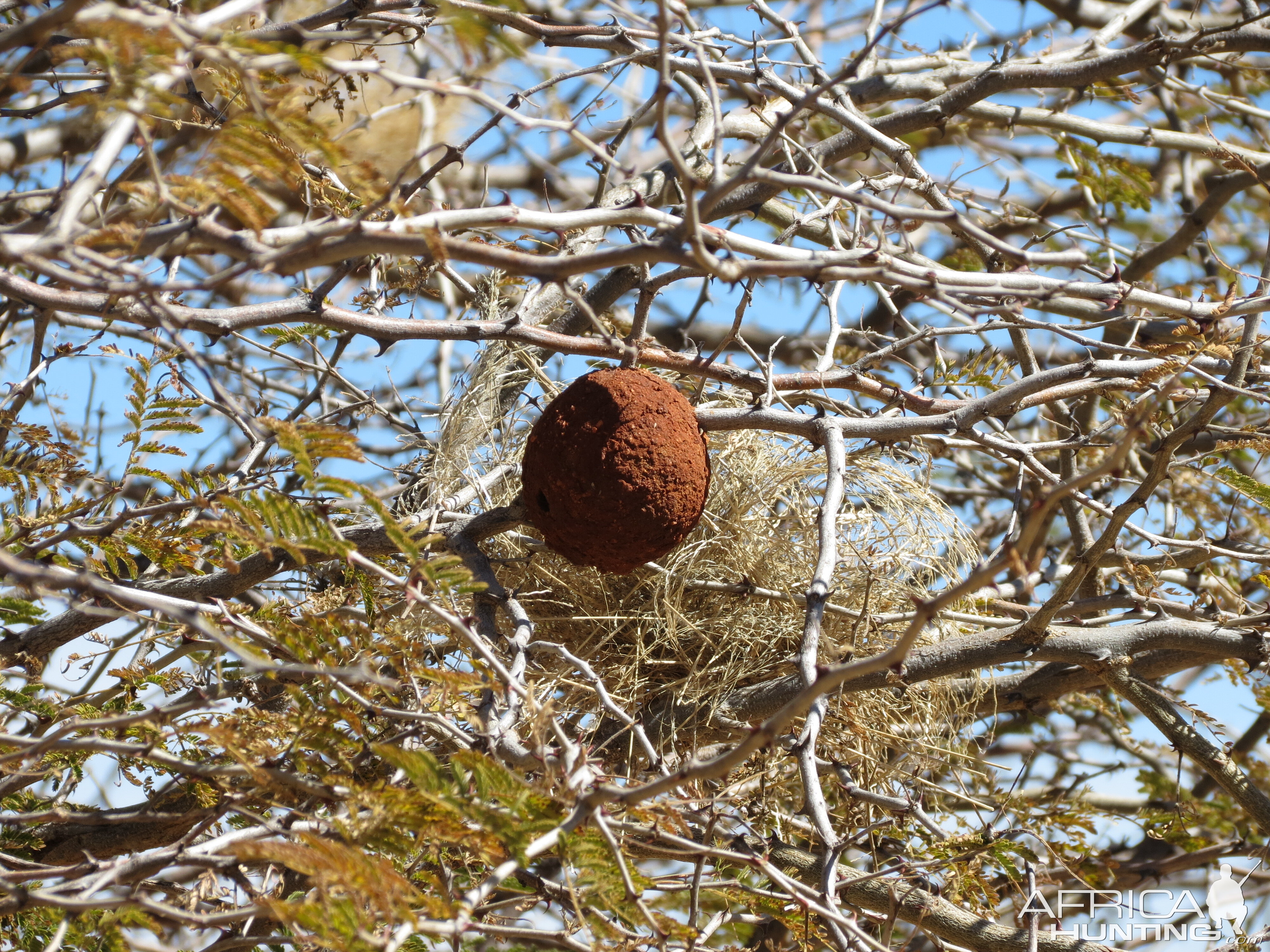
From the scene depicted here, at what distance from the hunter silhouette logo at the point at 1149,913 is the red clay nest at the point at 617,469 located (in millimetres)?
1114

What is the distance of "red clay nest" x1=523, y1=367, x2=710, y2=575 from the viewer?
6.73 feet

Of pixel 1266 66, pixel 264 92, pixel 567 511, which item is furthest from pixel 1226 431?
pixel 1266 66

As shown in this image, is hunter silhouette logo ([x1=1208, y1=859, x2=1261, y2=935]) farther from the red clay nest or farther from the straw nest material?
the red clay nest

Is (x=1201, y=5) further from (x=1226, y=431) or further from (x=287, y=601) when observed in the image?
(x=287, y=601)

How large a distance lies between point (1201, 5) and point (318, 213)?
384 cm

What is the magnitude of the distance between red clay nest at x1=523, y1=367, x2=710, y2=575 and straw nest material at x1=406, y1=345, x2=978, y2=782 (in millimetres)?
292

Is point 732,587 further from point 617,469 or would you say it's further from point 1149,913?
point 1149,913

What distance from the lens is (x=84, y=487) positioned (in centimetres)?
375

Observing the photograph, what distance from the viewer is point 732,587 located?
2533 mm

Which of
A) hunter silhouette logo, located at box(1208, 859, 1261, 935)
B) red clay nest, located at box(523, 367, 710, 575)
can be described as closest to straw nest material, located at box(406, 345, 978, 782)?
red clay nest, located at box(523, 367, 710, 575)

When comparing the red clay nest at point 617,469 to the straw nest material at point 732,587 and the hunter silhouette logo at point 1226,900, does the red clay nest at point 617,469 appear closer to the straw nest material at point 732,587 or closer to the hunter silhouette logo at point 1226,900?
the straw nest material at point 732,587

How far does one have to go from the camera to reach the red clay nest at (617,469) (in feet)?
6.73

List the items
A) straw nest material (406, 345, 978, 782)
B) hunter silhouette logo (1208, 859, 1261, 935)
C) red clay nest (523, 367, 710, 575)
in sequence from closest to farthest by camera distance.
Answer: red clay nest (523, 367, 710, 575), straw nest material (406, 345, 978, 782), hunter silhouette logo (1208, 859, 1261, 935)

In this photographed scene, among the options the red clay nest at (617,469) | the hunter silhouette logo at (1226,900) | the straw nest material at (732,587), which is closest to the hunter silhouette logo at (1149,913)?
the hunter silhouette logo at (1226,900)
